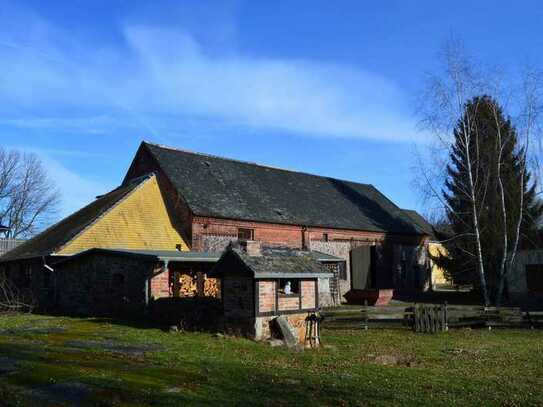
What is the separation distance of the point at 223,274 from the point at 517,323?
11984 mm

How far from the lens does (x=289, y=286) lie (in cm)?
1789

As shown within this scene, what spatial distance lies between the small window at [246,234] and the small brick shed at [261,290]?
13.9m

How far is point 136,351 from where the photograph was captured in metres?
12.9

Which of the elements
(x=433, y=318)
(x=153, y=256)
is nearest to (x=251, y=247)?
(x=153, y=256)

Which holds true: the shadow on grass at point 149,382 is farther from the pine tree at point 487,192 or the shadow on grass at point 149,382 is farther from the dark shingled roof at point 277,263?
the pine tree at point 487,192

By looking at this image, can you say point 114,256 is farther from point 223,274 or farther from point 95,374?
point 95,374

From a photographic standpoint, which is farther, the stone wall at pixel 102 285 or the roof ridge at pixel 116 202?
the roof ridge at pixel 116 202

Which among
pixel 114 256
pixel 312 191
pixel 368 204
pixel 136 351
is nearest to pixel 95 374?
pixel 136 351

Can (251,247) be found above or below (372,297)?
above

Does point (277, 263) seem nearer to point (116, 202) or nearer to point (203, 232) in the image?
point (203, 232)

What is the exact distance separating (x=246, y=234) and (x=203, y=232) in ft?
10.2

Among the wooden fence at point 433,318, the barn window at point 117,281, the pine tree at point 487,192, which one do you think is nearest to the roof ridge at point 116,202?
the barn window at point 117,281

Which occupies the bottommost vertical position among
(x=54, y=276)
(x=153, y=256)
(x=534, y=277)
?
(x=534, y=277)

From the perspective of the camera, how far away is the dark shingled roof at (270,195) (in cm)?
3269
